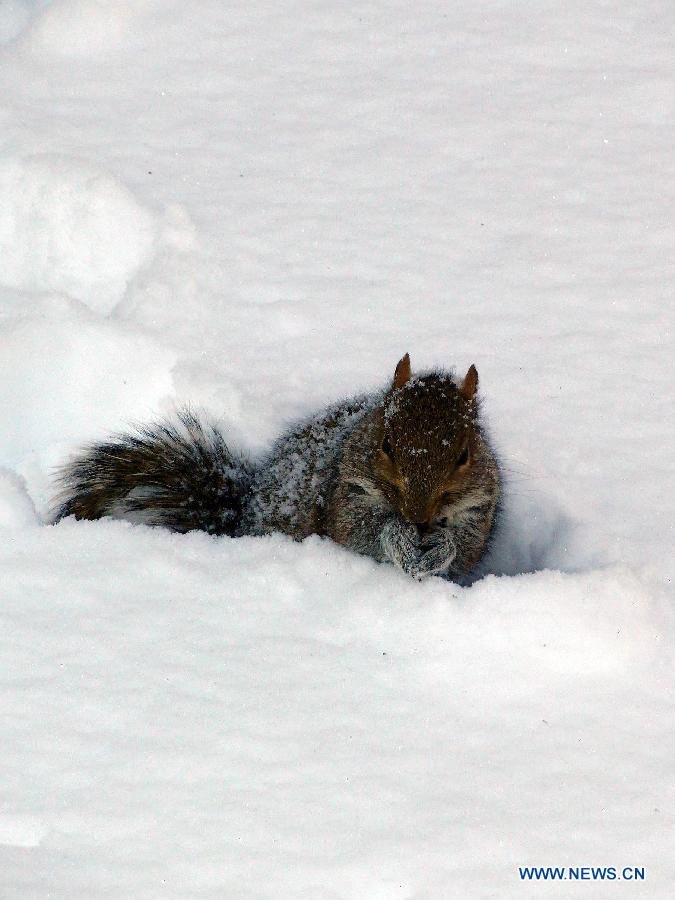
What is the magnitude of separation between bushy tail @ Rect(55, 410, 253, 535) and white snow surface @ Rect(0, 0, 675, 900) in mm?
111

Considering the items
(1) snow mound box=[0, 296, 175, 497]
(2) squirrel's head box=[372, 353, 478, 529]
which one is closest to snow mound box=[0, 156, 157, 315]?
(1) snow mound box=[0, 296, 175, 497]

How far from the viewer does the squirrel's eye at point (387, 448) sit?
282 centimetres

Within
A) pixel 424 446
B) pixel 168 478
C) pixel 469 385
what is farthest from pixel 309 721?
pixel 168 478

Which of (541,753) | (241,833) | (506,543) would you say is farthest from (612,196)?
(241,833)

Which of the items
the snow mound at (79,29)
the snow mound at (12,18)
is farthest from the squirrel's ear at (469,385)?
the snow mound at (12,18)

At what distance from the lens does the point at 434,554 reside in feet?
9.46

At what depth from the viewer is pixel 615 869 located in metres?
2.04

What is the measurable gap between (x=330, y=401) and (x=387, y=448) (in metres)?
0.83

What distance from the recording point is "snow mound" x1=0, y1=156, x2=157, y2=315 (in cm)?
424

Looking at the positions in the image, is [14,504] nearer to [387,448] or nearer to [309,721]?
[387,448]

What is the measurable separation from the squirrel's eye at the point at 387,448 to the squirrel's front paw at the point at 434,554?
0.24 meters

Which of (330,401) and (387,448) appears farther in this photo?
(330,401)

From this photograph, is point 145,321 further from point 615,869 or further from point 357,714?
point 615,869

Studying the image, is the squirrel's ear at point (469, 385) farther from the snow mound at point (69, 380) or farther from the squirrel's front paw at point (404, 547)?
the snow mound at point (69, 380)
